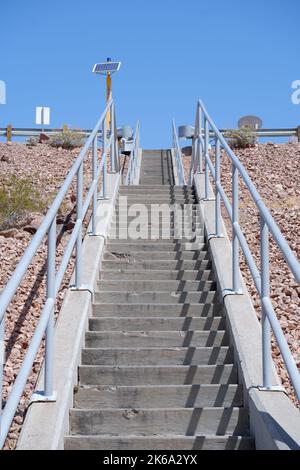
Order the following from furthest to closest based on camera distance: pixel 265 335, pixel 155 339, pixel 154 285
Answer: pixel 154 285 < pixel 155 339 < pixel 265 335

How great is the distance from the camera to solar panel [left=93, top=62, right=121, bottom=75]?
16344 mm

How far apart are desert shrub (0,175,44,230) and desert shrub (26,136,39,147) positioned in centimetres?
437

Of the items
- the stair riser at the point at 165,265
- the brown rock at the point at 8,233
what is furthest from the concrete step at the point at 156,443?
the brown rock at the point at 8,233

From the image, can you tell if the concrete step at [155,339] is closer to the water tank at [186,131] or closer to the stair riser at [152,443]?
the stair riser at [152,443]

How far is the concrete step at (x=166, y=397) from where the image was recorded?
426 cm

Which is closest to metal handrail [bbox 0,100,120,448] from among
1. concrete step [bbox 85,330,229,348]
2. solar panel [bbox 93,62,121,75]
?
concrete step [bbox 85,330,229,348]

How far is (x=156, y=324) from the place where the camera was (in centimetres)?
511

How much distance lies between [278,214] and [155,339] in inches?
194

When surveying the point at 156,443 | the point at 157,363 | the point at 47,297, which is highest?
the point at 47,297

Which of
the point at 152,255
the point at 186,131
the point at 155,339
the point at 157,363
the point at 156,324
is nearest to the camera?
the point at 157,363

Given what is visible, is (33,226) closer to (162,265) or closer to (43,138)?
(162,265)

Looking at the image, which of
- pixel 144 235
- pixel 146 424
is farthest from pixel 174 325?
pixel 144 235

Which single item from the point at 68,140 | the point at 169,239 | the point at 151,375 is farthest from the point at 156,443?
the point at 68,140
